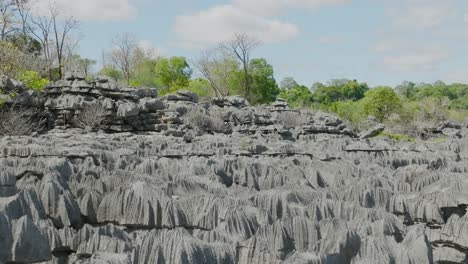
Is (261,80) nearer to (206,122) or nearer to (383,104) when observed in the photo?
(383,104)

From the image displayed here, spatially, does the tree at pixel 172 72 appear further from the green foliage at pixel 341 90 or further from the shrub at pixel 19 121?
the shrub at pixel 19 121

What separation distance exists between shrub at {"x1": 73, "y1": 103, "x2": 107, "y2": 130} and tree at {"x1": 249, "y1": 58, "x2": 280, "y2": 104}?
41.8 meters

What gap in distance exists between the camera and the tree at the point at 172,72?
8169cm

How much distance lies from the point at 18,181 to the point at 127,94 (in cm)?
2747

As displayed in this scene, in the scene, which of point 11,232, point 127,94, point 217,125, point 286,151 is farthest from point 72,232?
point 217,125

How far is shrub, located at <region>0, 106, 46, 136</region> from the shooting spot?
2238cm

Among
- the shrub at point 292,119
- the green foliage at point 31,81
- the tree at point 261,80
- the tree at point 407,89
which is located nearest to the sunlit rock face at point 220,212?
the green foliage at point 31,81

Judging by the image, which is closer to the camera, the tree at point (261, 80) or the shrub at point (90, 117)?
the shrub at point (90, 117)

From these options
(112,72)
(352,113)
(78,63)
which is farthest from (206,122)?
(112,72)

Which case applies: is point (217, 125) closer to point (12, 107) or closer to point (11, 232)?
point (12, 107)

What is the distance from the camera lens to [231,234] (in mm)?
3912

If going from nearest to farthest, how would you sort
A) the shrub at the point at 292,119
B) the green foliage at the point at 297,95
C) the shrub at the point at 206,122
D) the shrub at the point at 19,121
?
1. the shrub at the point at 19,121
2. the shrub at the point at 206,122
3. the shrub at the point at 292,119
4. the green foliage at the point at 297,95

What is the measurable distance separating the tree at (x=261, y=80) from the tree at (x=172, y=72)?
12674mm

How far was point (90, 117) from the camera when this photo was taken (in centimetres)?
2741
